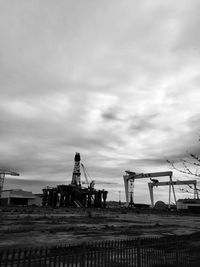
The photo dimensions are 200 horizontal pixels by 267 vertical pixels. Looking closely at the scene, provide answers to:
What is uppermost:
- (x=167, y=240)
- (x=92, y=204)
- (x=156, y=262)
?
(x=92, y=204)

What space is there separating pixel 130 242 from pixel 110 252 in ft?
3.65

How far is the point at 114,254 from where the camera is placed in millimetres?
9062

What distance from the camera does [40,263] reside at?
6590 mm

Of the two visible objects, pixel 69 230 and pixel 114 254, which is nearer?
pixel 114 254

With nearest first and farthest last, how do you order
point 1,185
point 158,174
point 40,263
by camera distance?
point 40,263 < point 158,174 < point 1,185

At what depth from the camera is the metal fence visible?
6969 millimetres

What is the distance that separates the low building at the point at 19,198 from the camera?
170 m

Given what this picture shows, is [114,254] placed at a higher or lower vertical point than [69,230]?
lower

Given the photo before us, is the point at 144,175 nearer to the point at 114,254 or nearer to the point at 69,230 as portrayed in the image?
the point at 69,230

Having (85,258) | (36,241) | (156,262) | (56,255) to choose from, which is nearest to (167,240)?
(156,262)

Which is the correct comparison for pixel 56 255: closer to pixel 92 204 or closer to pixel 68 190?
pixel 68 190

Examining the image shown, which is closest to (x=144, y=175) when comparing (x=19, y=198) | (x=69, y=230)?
(x=19, y=198)

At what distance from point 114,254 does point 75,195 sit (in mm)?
157203

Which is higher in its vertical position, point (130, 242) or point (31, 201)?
point (31, 201)
